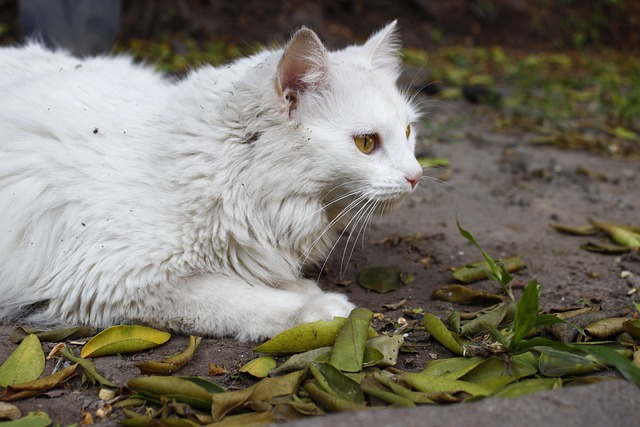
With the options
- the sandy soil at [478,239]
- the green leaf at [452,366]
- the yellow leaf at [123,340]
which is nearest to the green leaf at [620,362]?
the green leaf at [452,366]

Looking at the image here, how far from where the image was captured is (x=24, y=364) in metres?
2.25

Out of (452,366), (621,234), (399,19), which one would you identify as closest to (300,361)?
(452,366)

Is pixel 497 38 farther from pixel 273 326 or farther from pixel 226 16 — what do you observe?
pixel 273 326

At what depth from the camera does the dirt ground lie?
242 cm

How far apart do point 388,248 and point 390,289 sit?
0.52 meters

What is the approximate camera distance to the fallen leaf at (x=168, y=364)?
223 cm

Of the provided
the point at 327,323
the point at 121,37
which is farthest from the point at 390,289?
the point at 121,37

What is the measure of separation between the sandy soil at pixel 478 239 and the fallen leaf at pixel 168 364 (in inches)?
1.7

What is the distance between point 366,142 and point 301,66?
38cm

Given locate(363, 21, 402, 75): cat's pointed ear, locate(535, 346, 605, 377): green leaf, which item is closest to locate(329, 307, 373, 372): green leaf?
locate(535, 346, 605, 377): green leaf

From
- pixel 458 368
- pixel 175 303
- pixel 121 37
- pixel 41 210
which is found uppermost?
pixel 121 37

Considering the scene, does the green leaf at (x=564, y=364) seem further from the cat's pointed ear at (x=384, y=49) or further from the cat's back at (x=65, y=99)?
the cat's back at (x=65, y=99)

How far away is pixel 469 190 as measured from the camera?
4.59 m

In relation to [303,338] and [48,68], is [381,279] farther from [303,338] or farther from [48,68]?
[48,68]
